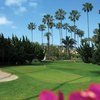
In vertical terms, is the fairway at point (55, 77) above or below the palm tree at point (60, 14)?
below

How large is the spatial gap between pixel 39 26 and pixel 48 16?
49.4ft

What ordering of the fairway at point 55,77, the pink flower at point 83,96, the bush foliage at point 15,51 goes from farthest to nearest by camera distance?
the bush foliage at point 15,51
the fairway at point 55,77
the pink flower at point 83,96

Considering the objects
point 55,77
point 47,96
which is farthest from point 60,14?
point 47,96

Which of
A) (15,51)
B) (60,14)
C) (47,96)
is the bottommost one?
(47,96)

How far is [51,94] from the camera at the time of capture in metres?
0.87

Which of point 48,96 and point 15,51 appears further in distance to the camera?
point 15,51

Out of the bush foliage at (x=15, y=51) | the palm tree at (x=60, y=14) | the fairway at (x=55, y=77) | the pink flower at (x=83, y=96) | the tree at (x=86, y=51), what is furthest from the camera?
the palm tree at (x=60, y=14)

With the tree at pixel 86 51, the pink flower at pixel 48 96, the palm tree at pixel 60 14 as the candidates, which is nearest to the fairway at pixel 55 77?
the pink flower at pixel 48 96

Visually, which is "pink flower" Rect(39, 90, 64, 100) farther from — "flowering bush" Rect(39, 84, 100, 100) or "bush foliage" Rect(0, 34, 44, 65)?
"bush foliage" Rect(0, 34, 44, 65)

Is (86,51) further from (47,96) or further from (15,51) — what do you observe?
(47,96)

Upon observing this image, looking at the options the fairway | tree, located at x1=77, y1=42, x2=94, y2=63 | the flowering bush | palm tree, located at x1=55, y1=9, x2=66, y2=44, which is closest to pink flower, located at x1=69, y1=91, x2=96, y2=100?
the flowering bush

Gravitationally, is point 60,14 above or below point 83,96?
above

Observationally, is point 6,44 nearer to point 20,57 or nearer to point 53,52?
point 20,57

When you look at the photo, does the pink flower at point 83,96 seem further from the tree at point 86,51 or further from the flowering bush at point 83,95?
the tree at point 86,51
